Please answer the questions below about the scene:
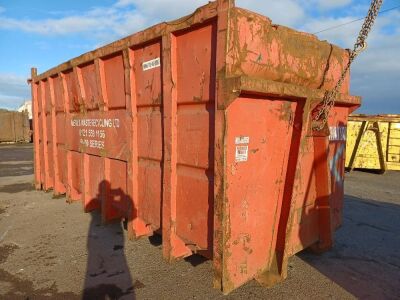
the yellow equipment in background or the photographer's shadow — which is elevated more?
the yellow equipment in background

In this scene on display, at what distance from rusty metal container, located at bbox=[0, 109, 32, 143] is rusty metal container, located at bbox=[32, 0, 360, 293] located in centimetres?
2137

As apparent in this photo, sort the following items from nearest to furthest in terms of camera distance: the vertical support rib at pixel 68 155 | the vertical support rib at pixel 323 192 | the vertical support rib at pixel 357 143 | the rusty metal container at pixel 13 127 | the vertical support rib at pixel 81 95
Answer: the vertical support rib at pixel 323 192
the vertical support rib at pixel 81 95
the vertical support rib at pixel 68 155
the vertical support rib at pixel 357 143
the rusty metal container at pixel 13 127

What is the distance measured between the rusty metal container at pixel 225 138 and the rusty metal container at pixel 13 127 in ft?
70.1

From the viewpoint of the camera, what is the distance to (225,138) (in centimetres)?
243

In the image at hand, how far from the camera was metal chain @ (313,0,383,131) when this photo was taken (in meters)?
2.45

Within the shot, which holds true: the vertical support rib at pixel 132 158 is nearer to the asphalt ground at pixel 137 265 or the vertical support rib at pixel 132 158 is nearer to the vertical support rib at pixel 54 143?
the asphalt ground at pixel 137 265

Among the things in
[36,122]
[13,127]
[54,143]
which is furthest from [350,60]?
[13,127]

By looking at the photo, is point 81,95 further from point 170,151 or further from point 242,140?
point 242,140

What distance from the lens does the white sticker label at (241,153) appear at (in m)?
2.54

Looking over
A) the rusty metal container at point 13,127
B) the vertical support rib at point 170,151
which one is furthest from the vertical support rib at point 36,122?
the rusty metal container at point 13,127

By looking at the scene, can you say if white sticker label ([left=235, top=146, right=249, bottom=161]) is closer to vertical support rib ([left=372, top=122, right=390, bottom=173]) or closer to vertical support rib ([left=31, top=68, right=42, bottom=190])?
vertical support rib ([left=31, top=68, right=42, bottom=190])

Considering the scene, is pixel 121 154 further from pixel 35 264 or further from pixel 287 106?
pixel 287 106

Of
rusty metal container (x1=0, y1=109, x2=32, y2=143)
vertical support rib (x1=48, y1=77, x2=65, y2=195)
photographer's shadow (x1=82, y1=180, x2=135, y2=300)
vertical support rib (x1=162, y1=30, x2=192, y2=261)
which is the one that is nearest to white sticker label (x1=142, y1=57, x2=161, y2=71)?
vertical support rib (x1=162, y1=30, x2=192, y2=261)

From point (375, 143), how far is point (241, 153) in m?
9.46
